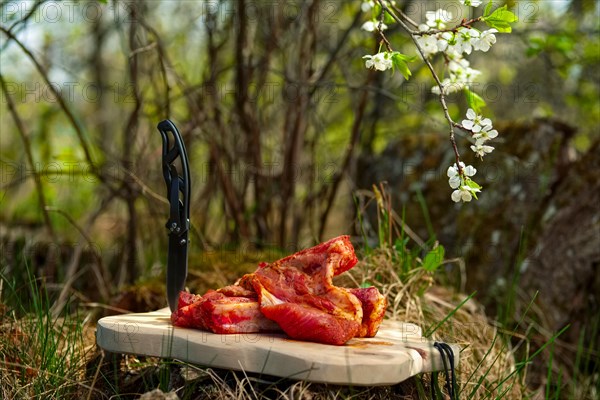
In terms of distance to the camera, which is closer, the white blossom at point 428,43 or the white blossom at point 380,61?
the white blossom at point 380,61

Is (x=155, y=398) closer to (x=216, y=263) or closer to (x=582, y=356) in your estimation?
(x=216, y=263)

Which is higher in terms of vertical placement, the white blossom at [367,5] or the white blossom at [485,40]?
the white blossom at [367,5]

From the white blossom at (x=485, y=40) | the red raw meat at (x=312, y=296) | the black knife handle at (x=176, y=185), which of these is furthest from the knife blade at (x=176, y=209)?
the white blossom at (x=485, y=40)

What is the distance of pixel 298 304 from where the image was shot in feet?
7.65

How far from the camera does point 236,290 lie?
2.50 metres

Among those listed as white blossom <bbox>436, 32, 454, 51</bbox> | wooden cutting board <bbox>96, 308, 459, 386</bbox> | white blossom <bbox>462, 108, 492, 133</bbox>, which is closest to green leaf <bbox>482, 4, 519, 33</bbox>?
white blossom <bbox>436, 32, 454, 51</bbox>

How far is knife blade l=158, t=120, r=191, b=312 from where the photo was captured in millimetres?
2631

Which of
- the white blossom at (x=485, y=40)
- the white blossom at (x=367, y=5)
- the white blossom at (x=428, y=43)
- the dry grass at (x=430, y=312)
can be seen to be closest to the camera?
the white blossom at (x=485, y=40)

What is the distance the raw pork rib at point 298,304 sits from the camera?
2250 mm

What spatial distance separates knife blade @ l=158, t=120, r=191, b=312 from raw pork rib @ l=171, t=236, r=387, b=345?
0.25 metres

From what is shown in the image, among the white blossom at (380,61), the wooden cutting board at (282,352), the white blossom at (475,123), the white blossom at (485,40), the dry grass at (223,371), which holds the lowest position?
the dry grass at (223,371)

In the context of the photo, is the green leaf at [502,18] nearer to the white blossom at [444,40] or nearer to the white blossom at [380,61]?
the white blossom at [444,40]

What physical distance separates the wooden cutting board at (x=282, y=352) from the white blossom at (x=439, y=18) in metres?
1.23

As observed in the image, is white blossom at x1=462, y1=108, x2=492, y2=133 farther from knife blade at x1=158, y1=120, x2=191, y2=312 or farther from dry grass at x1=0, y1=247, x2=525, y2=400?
knife blade at x1=158, y1=120, x2=191, y2=312
